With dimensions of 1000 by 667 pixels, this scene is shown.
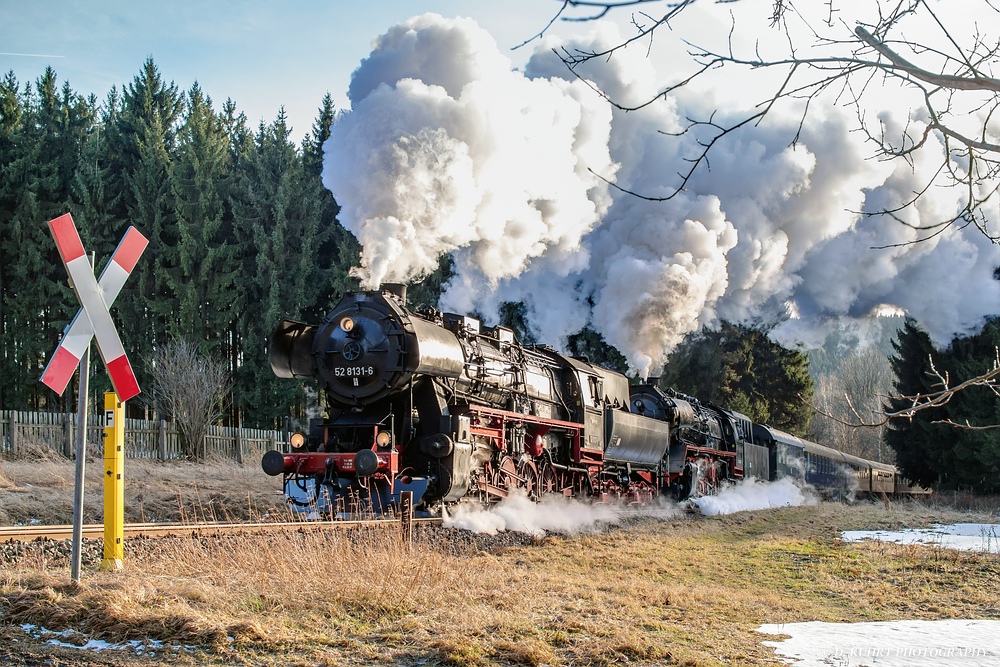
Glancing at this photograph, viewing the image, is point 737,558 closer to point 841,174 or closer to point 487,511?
point 487,511

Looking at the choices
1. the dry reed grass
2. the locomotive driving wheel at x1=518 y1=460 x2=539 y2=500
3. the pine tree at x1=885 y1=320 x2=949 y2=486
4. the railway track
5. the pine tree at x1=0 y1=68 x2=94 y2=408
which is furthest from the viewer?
the pine tree at x1=0 y1=68 x2=94 y2=408

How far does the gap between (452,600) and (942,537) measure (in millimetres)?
11492

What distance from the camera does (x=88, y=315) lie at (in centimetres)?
655

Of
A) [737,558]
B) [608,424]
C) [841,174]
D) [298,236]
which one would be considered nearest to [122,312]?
[298,236]

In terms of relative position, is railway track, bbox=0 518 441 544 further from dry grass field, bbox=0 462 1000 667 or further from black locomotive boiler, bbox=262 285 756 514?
black locomotive boiler, bbox=262 285 756 514

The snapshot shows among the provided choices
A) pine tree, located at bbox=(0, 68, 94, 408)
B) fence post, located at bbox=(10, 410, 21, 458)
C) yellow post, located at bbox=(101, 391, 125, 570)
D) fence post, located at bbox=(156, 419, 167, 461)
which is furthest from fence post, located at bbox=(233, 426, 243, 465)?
yellow post, located at bbox=(101, 391, 125, 570)

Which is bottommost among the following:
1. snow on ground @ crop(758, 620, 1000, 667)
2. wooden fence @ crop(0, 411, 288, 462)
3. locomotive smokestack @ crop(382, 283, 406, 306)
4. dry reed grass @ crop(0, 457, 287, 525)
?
snow on ground @ crop(758, 620, 1000, 667)

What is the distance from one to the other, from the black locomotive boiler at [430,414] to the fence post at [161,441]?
50.2ft

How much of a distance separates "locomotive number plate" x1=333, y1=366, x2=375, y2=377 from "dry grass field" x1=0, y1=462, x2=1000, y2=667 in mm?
2928

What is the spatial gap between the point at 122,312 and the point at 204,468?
1575 centimetres

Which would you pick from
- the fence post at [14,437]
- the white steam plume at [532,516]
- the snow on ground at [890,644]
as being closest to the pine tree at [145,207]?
the fence post at [14,437]

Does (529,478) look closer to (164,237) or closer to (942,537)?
(942,537)

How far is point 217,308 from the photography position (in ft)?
125

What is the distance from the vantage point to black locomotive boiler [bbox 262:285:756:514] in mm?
13148
